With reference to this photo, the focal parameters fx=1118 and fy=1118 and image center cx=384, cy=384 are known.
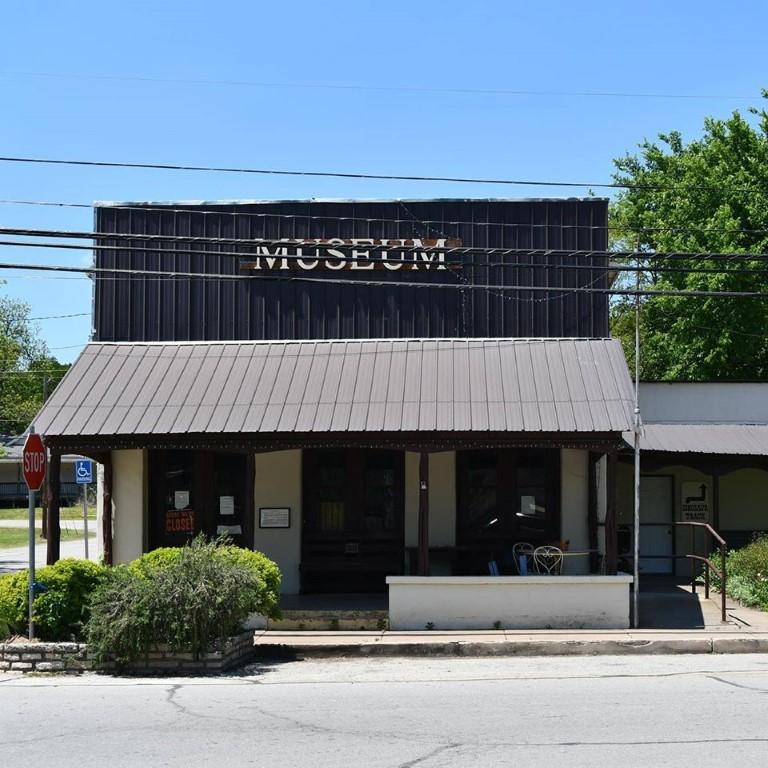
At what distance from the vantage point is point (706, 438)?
21031 mm

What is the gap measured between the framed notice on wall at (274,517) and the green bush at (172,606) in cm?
488

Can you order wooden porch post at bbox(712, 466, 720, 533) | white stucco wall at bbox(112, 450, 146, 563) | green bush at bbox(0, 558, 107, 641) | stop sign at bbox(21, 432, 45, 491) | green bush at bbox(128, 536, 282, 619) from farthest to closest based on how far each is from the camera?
wooden porch post at bbox(712, 466, 720, 533) < white stucco wall at bbox(112, 450, 146, 563) < green bush at bbox(128, 536, 282, 619) < stop sign at bbox(21, 432, 45, 491) < green bush at bbox(0, 558, 107, 641)

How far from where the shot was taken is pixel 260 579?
13.5 meters

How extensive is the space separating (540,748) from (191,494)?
36.4 ft

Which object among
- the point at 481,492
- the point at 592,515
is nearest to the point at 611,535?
the point at 592,515

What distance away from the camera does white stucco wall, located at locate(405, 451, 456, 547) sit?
1798cm

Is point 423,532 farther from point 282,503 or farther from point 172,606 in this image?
point 172,606

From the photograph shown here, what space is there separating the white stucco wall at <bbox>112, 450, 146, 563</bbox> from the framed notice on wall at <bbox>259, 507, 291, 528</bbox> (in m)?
1.93

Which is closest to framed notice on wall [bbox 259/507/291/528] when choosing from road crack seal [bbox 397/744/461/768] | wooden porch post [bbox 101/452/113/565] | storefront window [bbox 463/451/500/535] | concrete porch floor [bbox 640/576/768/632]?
wooden porch post [bbox 101/452/113/565]

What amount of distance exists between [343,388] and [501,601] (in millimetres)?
4023

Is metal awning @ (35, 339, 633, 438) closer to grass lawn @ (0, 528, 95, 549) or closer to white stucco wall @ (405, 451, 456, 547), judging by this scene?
white stucco wall @ (405, 451, 456, 547)

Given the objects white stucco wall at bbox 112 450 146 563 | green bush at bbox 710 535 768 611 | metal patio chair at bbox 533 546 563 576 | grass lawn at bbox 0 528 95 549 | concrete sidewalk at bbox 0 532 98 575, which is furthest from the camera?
grass lawn at bbox 0 528 95 549

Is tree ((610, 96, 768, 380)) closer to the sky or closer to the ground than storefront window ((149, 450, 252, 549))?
closer to the sky

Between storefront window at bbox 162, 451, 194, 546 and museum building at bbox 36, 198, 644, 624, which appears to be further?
storefront window at bbox 162, 451, 194, 546
